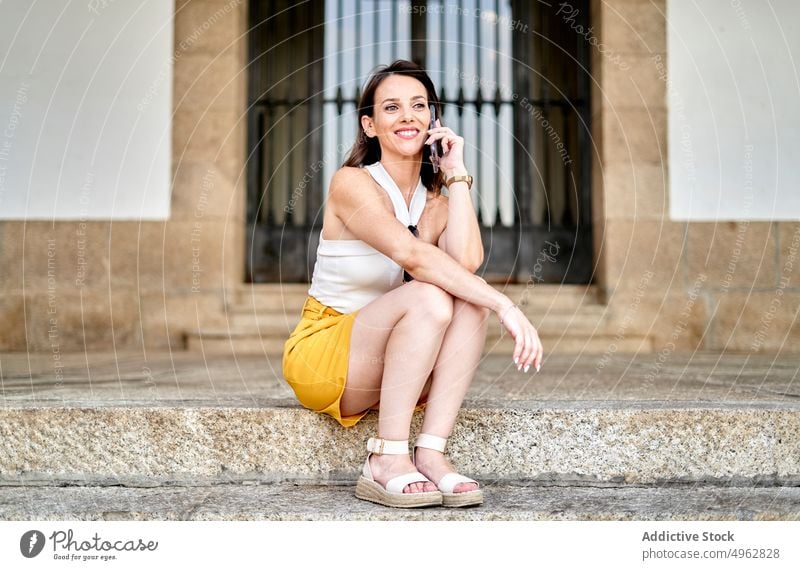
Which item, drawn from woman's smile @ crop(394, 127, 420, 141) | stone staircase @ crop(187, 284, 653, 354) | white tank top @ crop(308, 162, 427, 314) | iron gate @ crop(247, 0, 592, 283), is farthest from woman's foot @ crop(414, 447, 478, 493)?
iron gate @ crop(247, 0, 592, 283)

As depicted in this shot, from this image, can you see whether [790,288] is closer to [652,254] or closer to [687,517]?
[652,254]

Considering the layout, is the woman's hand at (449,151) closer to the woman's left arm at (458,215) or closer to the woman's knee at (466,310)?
the woman's left arm at (458,215)

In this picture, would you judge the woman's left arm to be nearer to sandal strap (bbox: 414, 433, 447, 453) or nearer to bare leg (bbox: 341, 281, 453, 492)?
bare leg (bbox: 341, 281, 453, 492)

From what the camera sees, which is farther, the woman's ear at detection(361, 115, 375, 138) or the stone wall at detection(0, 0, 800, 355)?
the stone wall at detection(0, 0, 800, 355)

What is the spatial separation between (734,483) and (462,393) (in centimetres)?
93

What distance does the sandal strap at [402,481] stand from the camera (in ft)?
7.34

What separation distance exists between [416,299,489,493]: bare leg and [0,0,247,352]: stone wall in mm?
3319

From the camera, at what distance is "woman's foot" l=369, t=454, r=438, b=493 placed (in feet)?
7.41

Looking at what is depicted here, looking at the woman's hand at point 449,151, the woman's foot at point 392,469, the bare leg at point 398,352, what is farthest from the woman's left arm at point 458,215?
the woman's foot at point 392,469

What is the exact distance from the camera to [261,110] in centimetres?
614

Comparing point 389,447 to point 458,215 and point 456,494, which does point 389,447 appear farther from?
point 458,215

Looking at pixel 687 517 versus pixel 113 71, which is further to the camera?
pixel 113 71
